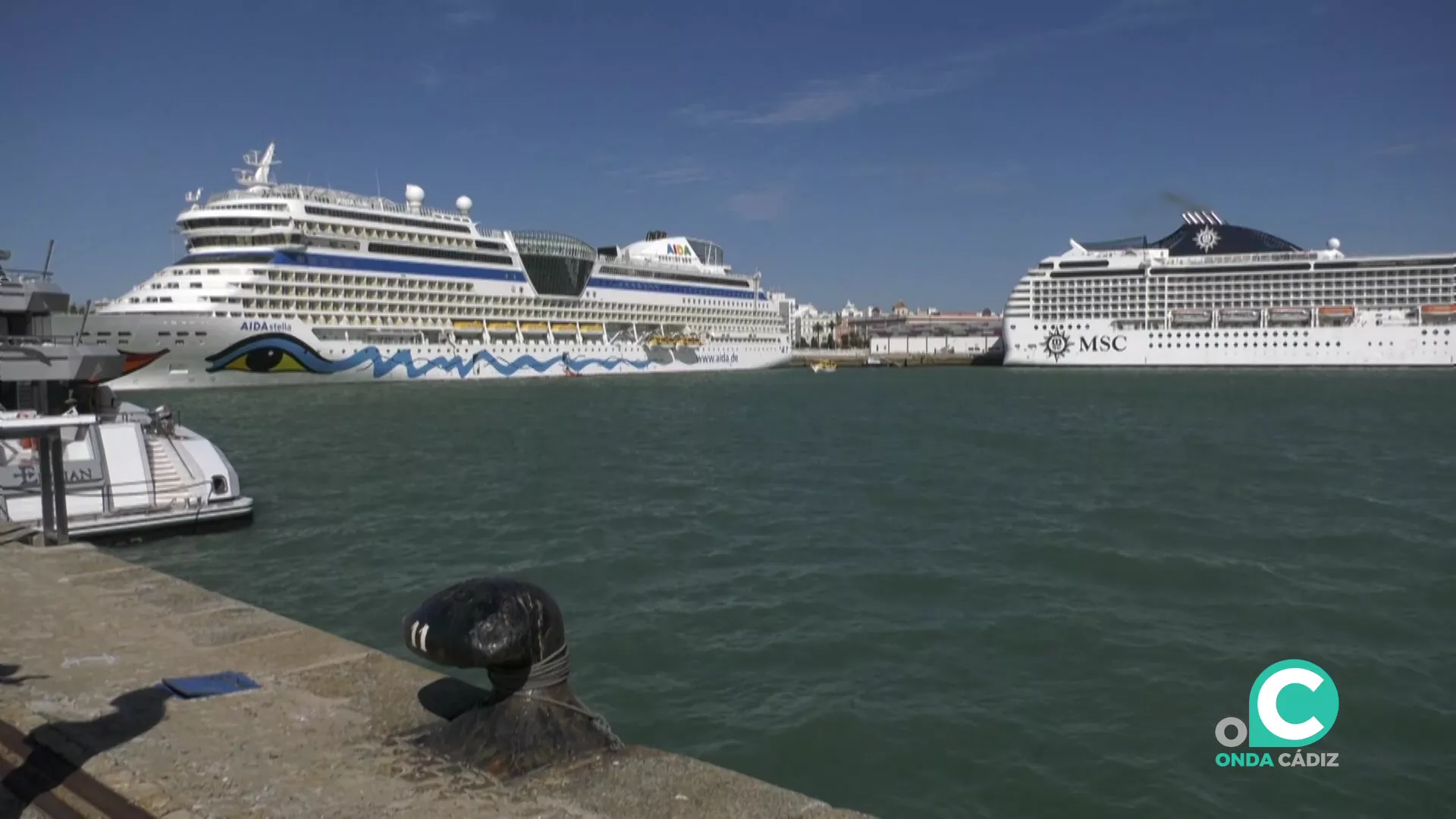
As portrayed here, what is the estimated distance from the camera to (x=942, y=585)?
9.94 meters

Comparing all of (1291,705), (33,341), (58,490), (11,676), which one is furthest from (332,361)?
(1291,705)

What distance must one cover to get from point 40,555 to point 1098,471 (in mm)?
15996

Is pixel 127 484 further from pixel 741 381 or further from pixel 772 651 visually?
pixel 741 381

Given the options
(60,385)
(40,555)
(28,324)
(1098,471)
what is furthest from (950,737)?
(28,324)

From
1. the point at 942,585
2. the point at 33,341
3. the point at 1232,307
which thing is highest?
the point at 1232,307

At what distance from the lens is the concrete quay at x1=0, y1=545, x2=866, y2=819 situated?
3479 millimetres

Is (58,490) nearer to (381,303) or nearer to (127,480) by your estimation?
(127,480)

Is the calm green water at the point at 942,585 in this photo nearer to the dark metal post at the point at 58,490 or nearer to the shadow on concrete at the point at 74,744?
the dark metal post at the point at 58,490

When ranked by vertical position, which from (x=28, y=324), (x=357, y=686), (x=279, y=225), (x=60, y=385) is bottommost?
(x=357, y=686)

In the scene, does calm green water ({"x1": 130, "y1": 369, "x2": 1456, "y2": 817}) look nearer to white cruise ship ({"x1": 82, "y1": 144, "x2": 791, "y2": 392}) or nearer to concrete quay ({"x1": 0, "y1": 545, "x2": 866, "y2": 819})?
concrete quay ({"x1": 0, "y1": 545, "x2": 866, "y2": 819})

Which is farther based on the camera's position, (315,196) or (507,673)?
(315,196)

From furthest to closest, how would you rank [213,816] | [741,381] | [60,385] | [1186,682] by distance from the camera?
[741,381] < [60,385] < [1186,682] < [213,816]

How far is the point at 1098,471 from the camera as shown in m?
18.2

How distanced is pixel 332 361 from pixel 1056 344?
5578cm
